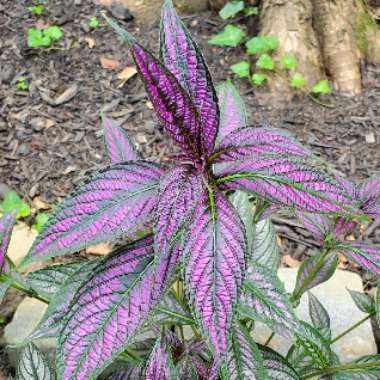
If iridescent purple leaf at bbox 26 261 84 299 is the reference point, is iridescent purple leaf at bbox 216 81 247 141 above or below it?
above

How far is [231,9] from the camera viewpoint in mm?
3070

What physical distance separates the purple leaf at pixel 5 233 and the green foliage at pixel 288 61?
189 centimetres

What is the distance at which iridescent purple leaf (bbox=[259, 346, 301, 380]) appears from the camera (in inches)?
44.3

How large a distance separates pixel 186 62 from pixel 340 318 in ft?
4.66

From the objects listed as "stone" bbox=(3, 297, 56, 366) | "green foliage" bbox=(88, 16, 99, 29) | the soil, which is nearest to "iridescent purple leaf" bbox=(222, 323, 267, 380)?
"stone" bbox=(3, 297, 56, 366)

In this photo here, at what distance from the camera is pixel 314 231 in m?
1.23

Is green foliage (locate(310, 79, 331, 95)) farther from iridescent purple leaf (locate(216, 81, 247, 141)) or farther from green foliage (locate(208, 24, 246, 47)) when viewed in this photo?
iridescent purple leaf (locate(216, 81, 247, 141))

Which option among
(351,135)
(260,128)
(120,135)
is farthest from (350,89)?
(260,128)

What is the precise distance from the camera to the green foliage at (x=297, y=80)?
2672mm

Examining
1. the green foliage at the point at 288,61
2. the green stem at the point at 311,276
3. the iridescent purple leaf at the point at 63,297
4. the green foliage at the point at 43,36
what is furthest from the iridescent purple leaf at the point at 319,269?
the green foliage at the point at 43,36

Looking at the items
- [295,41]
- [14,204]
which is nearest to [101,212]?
[14,204]

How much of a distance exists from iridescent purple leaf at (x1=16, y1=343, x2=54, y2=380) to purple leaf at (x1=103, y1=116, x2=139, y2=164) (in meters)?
0.59

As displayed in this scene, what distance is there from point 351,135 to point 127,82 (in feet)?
4.06

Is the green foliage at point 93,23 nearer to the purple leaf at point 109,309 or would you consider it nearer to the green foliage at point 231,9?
the green foliage at point 231,9
